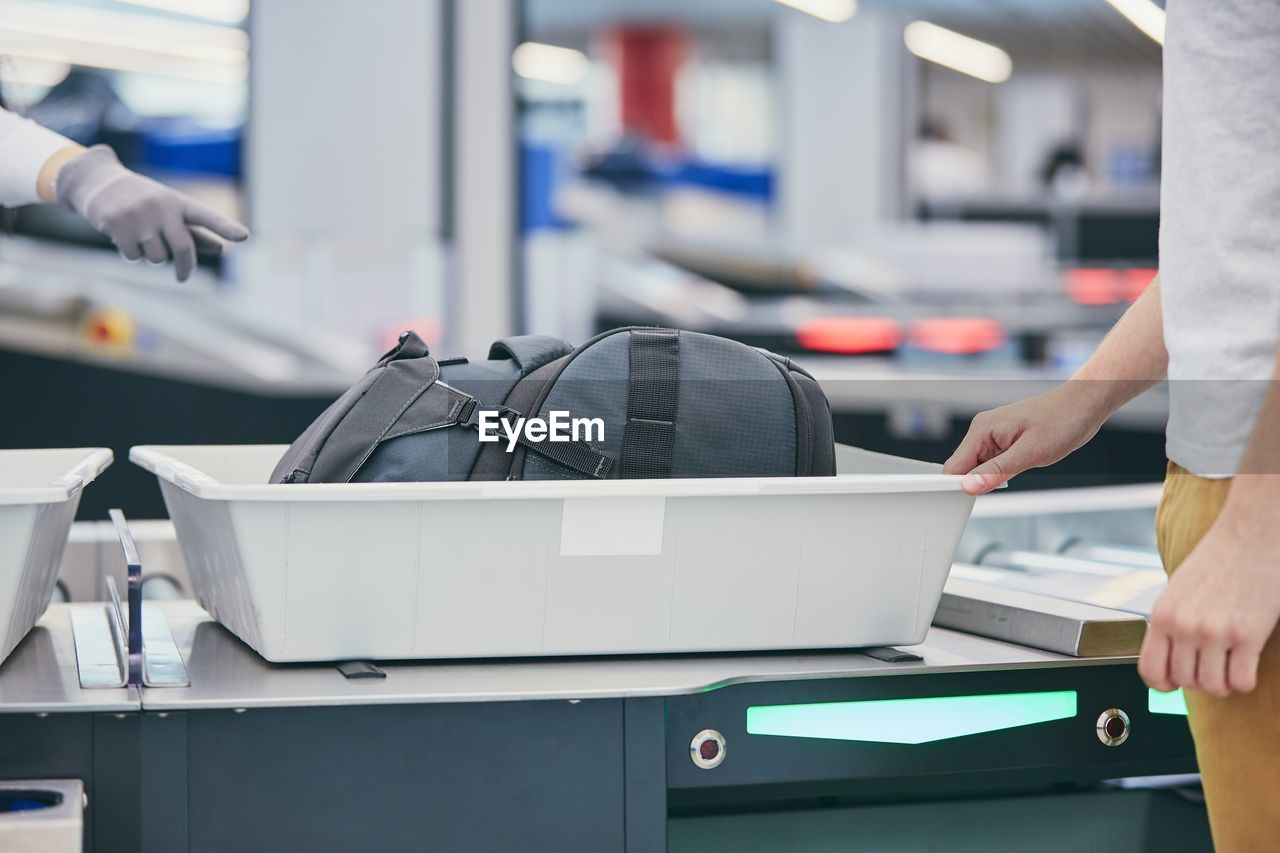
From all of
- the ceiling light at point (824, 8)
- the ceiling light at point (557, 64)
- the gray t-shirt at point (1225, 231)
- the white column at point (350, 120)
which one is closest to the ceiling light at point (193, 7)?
the white column at point (350, 120)

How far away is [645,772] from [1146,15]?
2.37 ft

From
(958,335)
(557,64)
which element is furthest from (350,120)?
(557,64)

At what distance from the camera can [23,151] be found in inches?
44.4

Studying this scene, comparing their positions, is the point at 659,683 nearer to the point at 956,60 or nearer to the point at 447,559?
the point at 447,559

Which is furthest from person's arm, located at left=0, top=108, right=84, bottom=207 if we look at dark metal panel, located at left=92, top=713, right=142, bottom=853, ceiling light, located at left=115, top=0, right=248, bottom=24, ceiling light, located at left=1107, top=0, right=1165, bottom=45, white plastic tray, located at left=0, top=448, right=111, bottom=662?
ceiling light, located at left=115, top=0, right=248, bottom=24

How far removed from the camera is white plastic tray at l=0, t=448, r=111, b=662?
0.85 m

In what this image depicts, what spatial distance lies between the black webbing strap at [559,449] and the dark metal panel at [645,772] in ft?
0.52

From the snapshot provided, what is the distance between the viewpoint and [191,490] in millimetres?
871

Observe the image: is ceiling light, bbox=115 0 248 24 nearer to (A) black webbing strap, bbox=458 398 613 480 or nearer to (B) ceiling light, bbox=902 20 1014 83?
(A) black webbing strap, bbox=458 398 613 480

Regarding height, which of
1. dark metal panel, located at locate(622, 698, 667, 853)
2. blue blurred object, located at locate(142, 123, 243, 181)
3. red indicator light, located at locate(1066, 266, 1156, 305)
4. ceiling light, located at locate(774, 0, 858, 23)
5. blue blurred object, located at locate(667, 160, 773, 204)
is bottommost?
dark metal panel, located at locate(622, 698, 667, 853)

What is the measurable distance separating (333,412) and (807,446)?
0.33 metres

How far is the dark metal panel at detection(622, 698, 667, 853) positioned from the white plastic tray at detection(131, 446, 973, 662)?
0.22 ft

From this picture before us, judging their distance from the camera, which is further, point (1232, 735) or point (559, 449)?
point (559, 449)

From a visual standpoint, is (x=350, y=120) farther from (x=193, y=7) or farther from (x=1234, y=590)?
(x=1234, y=590)
